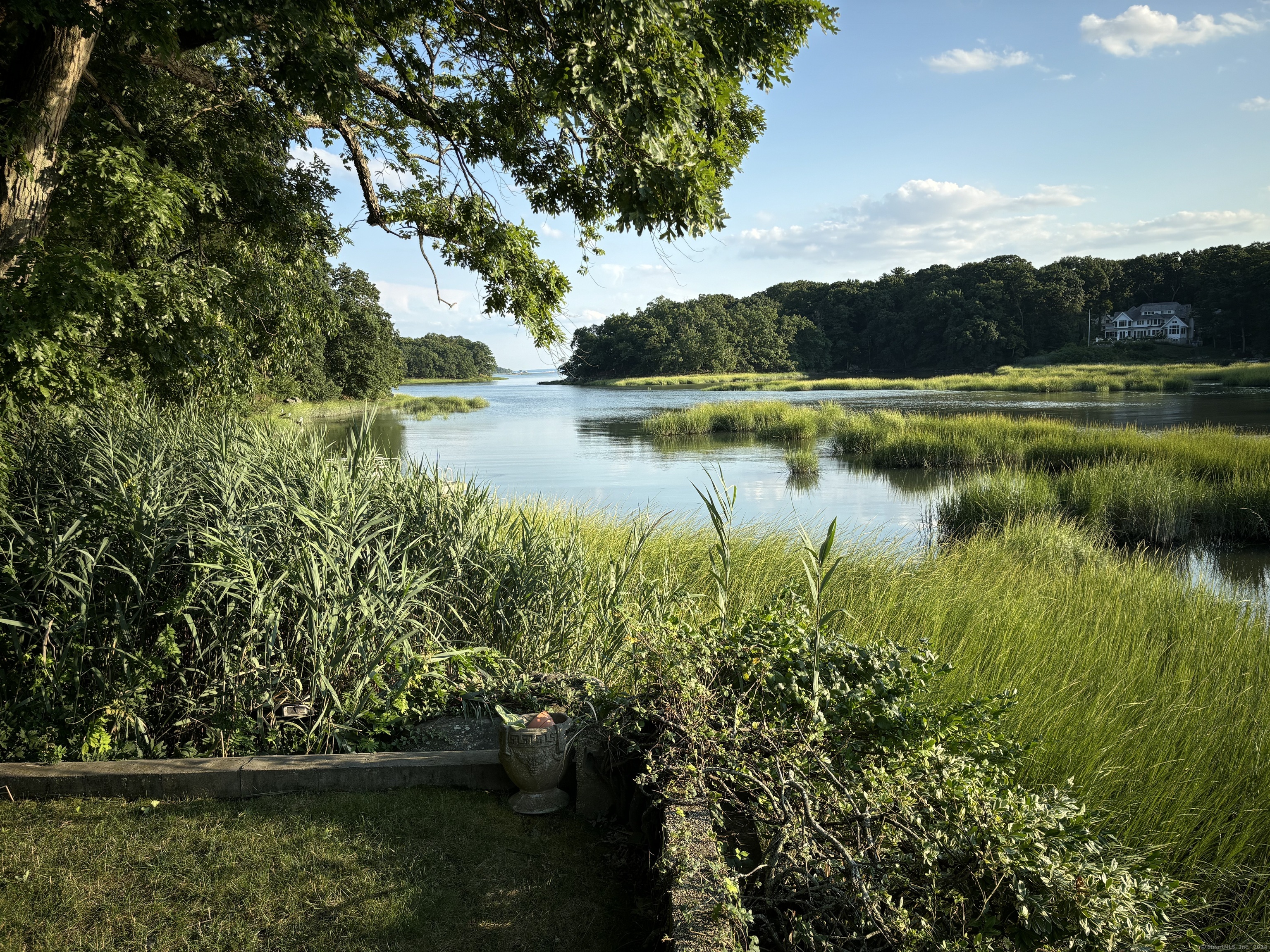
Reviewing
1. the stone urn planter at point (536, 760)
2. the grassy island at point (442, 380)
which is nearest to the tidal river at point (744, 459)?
the stone urn planter at point (536, 760)

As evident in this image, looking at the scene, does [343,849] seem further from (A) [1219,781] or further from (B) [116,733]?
(A) [1219,781]

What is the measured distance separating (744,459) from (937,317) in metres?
73.7

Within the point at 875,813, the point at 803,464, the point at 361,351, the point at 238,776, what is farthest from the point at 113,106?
the point at 361,351

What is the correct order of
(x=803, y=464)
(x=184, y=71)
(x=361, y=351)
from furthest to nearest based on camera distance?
(x=361, y=351) < (x=803, y=464) < (x=184, y=71)

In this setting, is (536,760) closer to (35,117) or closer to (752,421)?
(35,117)

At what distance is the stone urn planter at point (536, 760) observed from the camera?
3.10 m

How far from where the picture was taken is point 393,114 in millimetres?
9516

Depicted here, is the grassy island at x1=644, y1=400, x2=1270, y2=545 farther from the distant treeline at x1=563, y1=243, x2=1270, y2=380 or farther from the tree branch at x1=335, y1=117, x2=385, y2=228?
the distant treeline at x1=563, y1=243, x2=1270, y2=380

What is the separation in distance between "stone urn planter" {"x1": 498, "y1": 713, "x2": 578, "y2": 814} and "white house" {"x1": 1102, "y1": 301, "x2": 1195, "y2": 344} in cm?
8797

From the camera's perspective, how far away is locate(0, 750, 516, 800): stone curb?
10.5 feet

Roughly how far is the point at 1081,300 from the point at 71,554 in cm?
9141

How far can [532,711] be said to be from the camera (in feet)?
11.2

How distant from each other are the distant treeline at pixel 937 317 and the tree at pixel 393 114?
60160 mm

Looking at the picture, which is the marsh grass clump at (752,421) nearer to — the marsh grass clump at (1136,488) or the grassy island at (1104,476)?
the grassy island at (1104,476)
